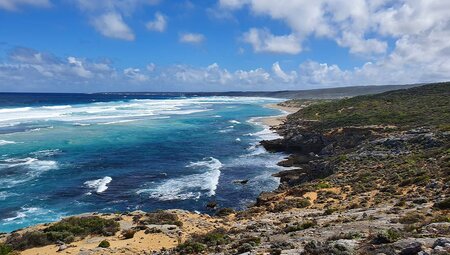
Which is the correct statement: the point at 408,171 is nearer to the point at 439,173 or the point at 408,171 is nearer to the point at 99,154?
the point at 439,173

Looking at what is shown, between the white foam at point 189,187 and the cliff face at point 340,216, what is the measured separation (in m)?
6.97

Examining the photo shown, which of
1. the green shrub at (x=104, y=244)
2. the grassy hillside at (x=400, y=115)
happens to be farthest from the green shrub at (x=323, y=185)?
the grassy hillside at (x=400, y=115)

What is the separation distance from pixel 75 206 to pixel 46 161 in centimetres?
1825

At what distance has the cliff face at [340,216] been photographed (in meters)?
14.5

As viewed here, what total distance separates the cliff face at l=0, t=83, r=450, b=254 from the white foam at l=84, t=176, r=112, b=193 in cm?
1328

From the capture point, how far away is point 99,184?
130 feet

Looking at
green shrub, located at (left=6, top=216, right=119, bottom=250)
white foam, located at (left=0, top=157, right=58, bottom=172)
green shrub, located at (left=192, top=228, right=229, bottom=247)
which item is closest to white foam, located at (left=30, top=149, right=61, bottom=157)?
white foam, located at (left=0, top=157, right=58, bottom=172)

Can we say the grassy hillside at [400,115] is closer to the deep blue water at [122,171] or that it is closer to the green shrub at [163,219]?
the deep blue water at [122,171]

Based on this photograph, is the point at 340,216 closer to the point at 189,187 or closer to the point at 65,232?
the point at 65,232

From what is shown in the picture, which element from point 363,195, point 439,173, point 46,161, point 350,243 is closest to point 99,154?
point 46,161

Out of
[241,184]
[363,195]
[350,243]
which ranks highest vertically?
[350,243]

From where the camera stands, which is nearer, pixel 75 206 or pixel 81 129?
pixel 75 206

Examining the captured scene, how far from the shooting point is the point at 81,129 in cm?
7950

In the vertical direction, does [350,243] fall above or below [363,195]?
above
